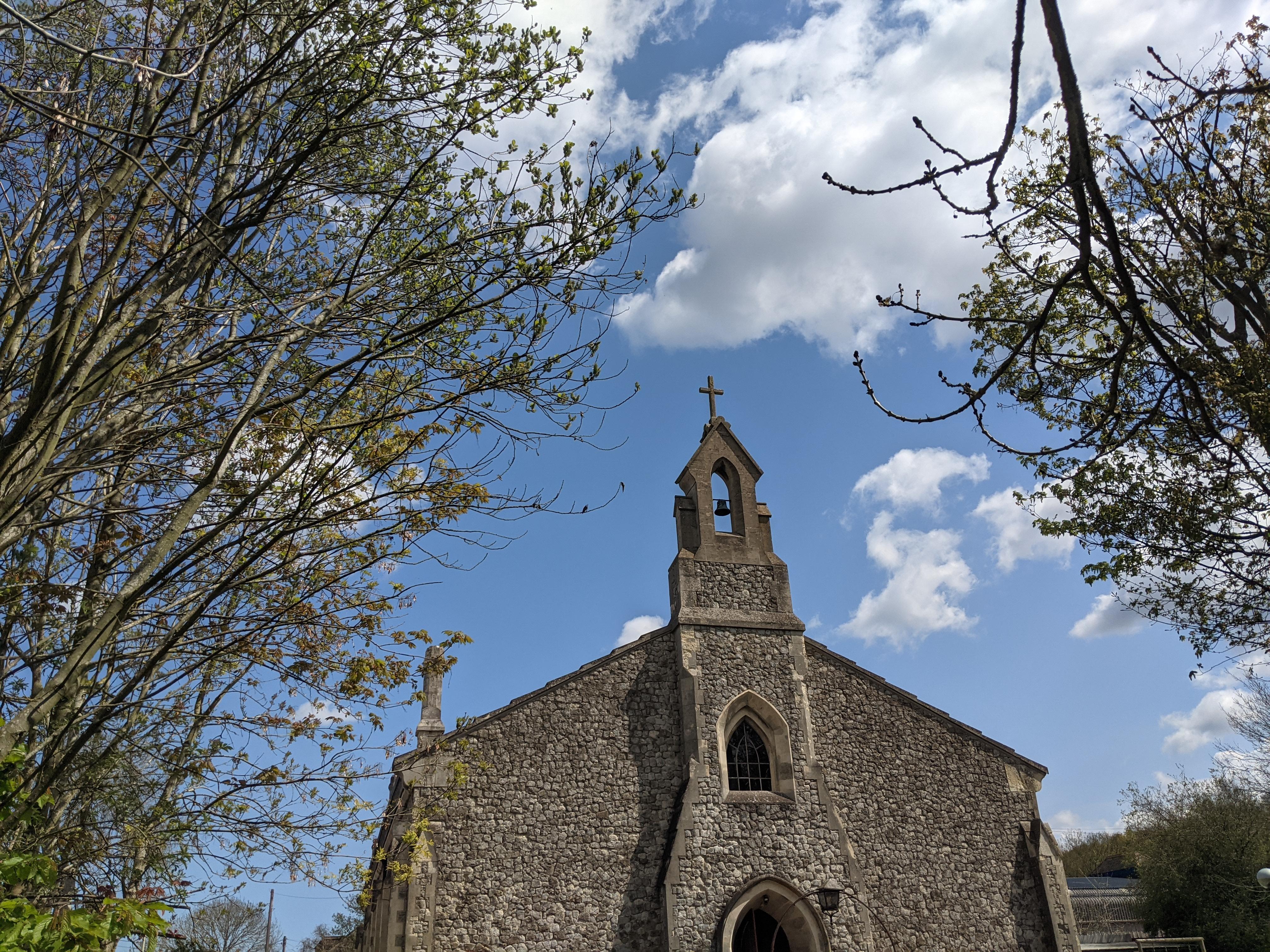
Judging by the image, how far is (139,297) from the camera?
529 centimetres

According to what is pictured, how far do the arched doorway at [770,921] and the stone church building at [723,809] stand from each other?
0.03m

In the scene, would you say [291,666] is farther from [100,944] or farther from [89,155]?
[89,155]

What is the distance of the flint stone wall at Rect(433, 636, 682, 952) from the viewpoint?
1256 cm

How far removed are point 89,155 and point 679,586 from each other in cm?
1107

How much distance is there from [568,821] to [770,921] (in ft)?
11.8

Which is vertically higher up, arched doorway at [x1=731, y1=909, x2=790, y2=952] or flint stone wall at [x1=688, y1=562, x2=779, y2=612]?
flint stone wall at [x1=688, y1=562, x2=779, y2=612]

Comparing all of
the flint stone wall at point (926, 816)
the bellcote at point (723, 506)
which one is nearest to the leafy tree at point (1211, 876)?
the flint stone wall at point (926, 816)

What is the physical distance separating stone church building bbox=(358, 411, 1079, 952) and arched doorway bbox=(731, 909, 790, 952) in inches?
1.4

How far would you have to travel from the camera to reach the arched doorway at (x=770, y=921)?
12.8 m

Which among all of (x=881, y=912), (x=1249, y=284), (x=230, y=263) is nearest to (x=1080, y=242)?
(x=230, y=263)

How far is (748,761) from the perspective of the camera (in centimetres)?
1435

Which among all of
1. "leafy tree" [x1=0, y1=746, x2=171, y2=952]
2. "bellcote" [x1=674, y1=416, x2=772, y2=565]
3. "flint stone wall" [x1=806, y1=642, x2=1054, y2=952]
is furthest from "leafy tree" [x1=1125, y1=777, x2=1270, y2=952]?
"leafy tree" [x1=0, y1=746, x2=171, y2=952]

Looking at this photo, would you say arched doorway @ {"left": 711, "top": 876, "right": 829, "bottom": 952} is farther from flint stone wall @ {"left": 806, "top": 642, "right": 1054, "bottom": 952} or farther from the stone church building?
flint stone wall @ {"left": 806, "top": 642, "right": 1054, "bottom": 952}

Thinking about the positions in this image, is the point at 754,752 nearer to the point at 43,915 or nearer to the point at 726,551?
the point at 726,551
